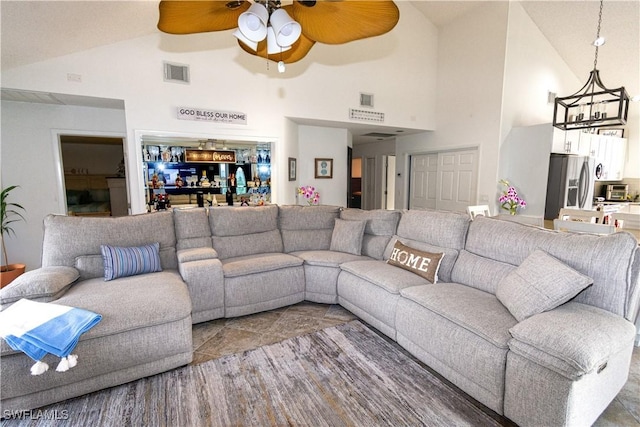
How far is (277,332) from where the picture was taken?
2713 mm

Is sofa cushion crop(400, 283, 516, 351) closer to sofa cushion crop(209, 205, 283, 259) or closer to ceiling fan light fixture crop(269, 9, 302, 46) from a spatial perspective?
sofa cushion crop(209, 205, 283, 259)

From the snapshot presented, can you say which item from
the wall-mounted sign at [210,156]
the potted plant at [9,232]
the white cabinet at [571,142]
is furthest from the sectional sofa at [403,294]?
the white cabinet at [571,142]

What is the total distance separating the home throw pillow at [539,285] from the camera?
178cm

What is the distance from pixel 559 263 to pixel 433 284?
0.85m

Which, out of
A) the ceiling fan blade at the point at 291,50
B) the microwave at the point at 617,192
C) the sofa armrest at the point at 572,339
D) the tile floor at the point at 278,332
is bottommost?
the tile floor at the point at 278,332

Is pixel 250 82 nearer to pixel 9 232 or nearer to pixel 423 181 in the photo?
pixel 9 232

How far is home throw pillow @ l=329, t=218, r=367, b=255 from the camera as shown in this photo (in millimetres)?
3499

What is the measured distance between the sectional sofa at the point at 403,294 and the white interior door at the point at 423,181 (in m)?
3.45

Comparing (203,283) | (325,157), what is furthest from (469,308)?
(325,157)

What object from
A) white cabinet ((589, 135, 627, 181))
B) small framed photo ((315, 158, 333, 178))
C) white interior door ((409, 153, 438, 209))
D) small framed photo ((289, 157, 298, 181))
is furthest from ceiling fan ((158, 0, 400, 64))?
white cabinet ((589, 135, 627, 181))

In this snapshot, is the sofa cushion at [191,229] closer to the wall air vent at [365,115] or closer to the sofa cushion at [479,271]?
the sofa cushion at [479,271]

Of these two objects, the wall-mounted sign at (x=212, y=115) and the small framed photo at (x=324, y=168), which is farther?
the small framed photo at (x=324, y=168)

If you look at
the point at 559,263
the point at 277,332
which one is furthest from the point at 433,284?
the point at 277,332

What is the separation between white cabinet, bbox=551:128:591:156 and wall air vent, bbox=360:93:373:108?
2914mm
